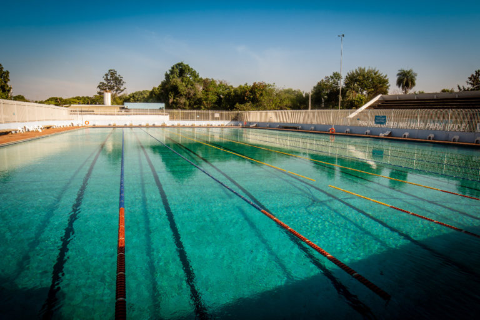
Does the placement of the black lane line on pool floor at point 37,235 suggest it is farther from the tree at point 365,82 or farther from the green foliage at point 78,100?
the green foliage at point 78,100

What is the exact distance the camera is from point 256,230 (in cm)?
443

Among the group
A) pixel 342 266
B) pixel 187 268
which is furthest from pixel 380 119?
pixel 187 268

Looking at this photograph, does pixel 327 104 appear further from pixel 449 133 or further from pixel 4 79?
pixel 4 79

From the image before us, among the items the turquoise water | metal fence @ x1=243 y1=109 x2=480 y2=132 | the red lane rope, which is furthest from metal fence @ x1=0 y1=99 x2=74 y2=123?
metal fence @ x1=243 y1=109 x2=480 y2=132

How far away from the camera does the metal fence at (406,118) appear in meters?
18.0

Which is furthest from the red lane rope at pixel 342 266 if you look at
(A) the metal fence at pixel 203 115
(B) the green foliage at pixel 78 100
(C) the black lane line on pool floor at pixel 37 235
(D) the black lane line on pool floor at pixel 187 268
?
(B) the green foliage at pixel 78 100

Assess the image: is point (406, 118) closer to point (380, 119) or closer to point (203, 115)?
point (380, 119)

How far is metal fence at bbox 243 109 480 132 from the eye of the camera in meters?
18.0

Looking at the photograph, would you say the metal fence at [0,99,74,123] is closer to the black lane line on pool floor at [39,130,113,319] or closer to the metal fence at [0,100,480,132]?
the metal fence at [0,100,480,132]

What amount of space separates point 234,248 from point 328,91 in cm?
5837

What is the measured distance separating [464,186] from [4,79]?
6904 centimetres

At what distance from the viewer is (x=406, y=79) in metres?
60.0

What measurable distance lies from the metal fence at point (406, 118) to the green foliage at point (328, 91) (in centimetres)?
2725

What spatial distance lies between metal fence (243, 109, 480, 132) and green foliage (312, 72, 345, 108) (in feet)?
89.4
